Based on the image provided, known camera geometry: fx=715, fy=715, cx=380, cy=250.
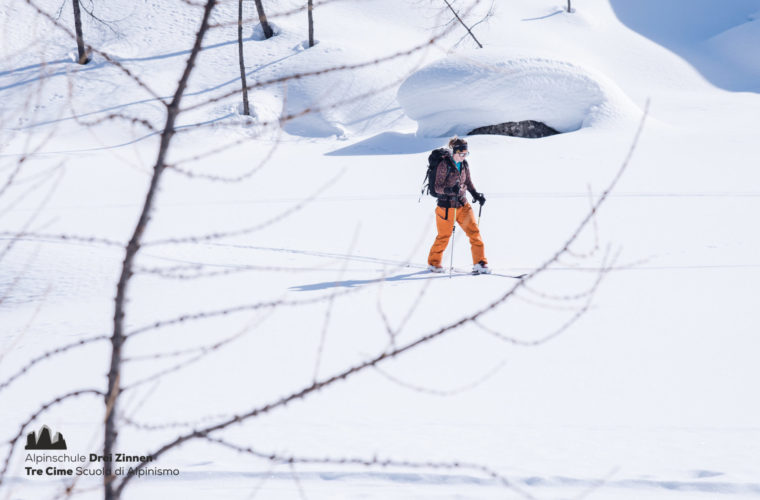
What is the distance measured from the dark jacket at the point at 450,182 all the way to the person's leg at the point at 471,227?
0.42 ft

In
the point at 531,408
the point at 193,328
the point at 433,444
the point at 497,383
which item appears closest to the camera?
the point at 433,444

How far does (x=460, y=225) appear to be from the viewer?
7480 millimetres

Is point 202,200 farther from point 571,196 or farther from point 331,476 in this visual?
point 331,476

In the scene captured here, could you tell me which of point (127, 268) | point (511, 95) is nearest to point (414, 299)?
point (127, 268)

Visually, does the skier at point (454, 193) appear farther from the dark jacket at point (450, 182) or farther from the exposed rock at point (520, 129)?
the exposed rock at point (520, 129)

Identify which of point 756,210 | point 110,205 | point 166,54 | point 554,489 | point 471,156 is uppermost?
point 166,54

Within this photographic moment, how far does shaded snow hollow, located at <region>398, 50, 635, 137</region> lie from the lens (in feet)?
50.9

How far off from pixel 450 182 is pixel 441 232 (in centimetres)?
58

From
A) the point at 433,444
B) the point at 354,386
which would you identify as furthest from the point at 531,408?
the point at 354,386

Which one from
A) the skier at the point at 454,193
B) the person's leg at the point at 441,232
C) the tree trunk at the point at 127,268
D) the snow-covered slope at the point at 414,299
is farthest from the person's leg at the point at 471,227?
the tree trunk at the point at 127,268

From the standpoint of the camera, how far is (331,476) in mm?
3381

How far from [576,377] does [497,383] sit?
0.54 meters

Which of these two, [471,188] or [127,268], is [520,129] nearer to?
[471,188]

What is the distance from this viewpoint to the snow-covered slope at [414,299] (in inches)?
130
